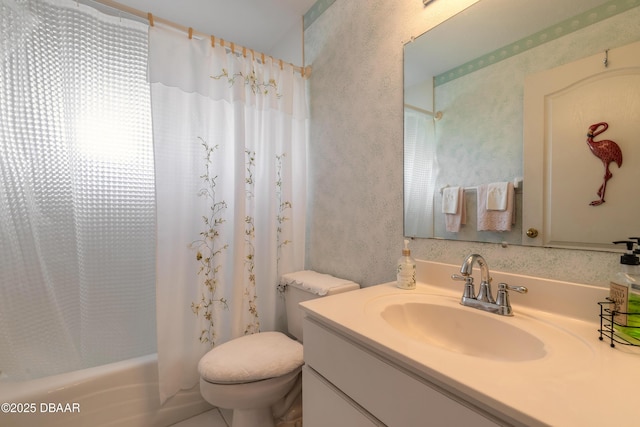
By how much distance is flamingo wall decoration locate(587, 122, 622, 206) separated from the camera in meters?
0.65

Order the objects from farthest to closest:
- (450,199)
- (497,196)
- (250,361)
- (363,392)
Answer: (250,361) → (450,199) → (497,196) → (363,392)

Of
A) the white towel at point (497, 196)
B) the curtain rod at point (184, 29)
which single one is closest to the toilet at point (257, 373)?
the white towel at point (497, 196)

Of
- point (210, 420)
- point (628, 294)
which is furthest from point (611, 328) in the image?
point (210, 420)

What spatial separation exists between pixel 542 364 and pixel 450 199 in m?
0.60

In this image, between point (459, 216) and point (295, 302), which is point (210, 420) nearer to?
point (295, 302)

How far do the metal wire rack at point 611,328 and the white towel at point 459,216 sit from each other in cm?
40

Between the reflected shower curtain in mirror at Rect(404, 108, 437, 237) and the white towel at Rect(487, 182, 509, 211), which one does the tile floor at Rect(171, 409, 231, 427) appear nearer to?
the reflected shower curtain in mirror at Rect(404, 108, 437, 237)

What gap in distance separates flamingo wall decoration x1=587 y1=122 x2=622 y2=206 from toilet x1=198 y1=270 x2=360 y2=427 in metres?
0.93

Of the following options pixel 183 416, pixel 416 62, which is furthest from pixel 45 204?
pixel 416 62

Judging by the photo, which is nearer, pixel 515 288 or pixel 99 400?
pixel 515 288

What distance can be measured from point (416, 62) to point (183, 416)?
2.05 meters

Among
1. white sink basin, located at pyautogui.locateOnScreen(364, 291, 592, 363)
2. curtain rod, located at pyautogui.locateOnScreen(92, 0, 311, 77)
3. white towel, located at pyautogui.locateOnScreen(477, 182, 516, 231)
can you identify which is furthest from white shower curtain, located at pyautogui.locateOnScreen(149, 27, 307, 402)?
A: white towel, located at pyautogui.locateOnScreen(477, 182, 516, 231)

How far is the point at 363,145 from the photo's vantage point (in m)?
1.29

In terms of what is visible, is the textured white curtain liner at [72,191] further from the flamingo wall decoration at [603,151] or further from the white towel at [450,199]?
the flamingo wall decoration at [603,151]
